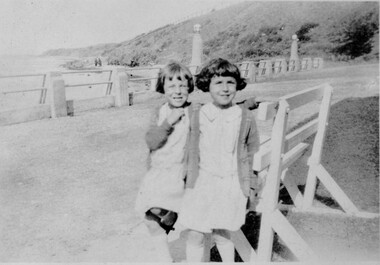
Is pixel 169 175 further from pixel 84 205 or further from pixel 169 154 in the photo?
pixel 84 205

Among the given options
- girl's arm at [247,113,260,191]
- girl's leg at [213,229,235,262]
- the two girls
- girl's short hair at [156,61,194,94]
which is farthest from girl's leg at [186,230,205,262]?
girl's short hair at [156,61,194,94]

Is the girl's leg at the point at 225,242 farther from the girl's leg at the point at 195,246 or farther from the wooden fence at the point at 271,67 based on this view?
the wooden fence at the point at 271,67

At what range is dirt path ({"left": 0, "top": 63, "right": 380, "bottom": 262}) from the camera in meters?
3.37

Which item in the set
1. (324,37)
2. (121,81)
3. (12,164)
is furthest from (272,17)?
(12,164)

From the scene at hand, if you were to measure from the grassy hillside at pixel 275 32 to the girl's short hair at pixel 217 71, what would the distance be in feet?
A: 104

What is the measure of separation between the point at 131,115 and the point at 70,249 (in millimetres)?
6934

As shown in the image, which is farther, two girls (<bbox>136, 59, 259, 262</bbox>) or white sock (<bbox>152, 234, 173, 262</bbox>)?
white sock (<bbox>152, 234, 173, 262</bbox>)

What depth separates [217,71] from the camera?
2455mm

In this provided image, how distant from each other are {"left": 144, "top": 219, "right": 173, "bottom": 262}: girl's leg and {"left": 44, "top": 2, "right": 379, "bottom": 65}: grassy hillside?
32.1m

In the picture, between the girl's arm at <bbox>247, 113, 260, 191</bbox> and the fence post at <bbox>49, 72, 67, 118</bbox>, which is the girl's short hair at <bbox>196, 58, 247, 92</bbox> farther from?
the fence post at <bbox>49, 72, 67, 118</bbox>

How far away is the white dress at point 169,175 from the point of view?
2.46 m

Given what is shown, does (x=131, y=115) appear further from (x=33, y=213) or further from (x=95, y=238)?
(x=95, y=238)

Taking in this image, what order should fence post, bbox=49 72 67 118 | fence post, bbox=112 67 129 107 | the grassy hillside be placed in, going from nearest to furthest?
fence post, bbox=49 72 67 118 → fence post, bbox=112 67 129 107 → the grassy hillside

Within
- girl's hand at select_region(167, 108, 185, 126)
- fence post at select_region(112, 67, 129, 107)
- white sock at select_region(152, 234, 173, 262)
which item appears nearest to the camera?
girl's hand at select_region(167, 108, 185, 126)
